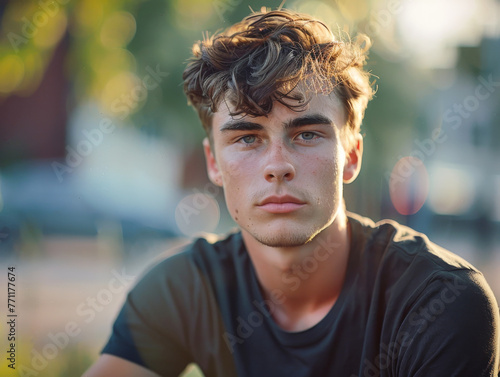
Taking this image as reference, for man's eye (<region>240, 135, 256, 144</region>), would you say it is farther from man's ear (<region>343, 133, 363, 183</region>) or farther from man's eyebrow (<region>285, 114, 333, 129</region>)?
man's ear (<region>343, 133, 363, 183</region>)

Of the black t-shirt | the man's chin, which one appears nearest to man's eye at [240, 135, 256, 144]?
the man's chin

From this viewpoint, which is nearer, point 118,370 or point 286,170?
point 286,170

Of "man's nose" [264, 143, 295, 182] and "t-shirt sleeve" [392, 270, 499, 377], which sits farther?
"man's nose" [264, 143, 295, 182]

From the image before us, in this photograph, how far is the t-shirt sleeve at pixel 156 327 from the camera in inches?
A: 95.3

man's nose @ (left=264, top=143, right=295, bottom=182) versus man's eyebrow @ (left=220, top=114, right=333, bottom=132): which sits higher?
man's eyebrow @ (left=220, top=114, right=333, bottom=132)

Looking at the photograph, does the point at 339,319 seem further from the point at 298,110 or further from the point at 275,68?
the point at 275,68

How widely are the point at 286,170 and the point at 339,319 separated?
67cm

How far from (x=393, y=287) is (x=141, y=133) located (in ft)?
14.5

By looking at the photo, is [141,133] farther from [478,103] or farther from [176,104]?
[478,103]

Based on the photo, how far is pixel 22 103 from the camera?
43.5ft

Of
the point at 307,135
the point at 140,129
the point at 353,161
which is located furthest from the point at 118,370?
the point at 140,129

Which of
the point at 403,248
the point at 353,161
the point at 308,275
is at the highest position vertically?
the point at 353,161

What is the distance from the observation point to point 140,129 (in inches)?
230

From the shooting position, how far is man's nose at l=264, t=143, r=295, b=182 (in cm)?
215
